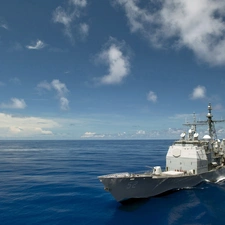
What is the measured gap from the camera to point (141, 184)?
85.7ft

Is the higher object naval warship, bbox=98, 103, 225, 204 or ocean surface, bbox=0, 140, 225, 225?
naval warship, bbox=98, 103, 225, 204

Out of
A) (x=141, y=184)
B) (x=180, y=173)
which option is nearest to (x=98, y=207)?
(x=141, y=184)

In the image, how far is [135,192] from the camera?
85.2 feet

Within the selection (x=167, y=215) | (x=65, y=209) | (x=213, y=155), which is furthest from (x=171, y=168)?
(x=65, y=209)

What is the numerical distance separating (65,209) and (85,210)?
239cm

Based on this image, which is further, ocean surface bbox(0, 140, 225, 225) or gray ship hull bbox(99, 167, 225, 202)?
gray ship hull bbox(99, 167, 225, 202)

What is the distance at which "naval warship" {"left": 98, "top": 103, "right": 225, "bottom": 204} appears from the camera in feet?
82.2

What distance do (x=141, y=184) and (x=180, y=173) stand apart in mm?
8310

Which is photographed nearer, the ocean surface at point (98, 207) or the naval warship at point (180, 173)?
the ocean surface at point (98, 207)

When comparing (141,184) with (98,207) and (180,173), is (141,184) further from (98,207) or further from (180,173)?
(180,173)

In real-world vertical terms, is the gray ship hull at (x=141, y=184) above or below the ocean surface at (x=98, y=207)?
above

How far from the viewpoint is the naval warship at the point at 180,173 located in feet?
82.2

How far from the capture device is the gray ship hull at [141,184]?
80.3 ft

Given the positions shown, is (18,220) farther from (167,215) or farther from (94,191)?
(167,215)
